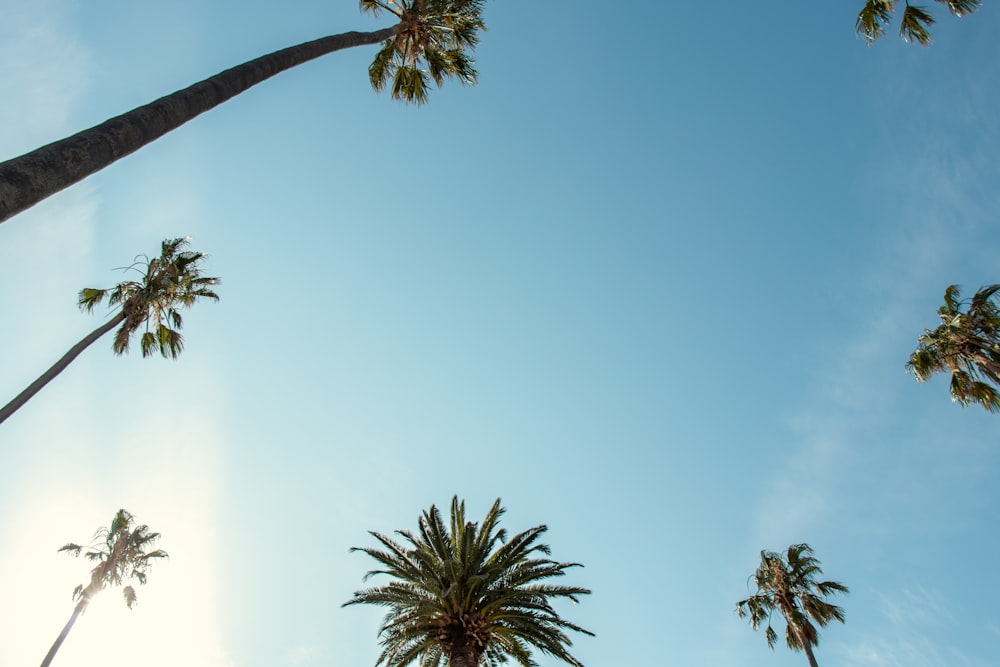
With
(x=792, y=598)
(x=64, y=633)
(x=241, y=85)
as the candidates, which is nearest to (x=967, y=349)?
(x=792, y=598)

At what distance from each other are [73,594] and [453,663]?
21.7m

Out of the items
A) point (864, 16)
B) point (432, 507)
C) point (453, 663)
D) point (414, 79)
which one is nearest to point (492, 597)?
point (453, 663)

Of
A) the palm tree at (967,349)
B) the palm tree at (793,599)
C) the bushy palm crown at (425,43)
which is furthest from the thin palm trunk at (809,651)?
the bushy palm crown at (425,43)

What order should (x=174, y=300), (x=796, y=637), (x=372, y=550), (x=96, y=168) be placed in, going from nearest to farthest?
1. (x=96, y=168)
2. (x=372, y=550)
3. (x=174, y=300)
4. (x=796, y=637)

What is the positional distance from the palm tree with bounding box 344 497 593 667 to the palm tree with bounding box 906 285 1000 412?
1752cm

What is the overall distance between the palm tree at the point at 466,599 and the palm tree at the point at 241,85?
44.8 ft

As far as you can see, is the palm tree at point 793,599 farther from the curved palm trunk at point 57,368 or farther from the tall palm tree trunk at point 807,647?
the curved palm trunk at point 57,368

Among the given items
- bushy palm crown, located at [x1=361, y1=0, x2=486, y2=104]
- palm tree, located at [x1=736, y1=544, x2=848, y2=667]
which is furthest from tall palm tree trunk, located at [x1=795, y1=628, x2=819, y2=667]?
bushy palm crown, located at [x1=361, y1=0, x2=486, y2=104]

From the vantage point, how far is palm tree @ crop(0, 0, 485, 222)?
13.0 feet

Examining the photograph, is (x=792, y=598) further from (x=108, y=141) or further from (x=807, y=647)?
(x=108, y=141)

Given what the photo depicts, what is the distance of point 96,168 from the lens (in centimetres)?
464

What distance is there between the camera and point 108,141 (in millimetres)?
4723

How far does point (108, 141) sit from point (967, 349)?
2840 centimetres

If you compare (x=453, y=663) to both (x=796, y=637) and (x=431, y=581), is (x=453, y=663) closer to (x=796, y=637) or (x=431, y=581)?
(x=431, y=581)
